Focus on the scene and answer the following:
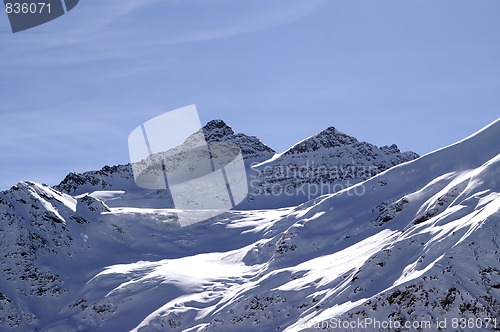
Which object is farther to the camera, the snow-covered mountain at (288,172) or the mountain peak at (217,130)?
the mountain peak at (217,130)

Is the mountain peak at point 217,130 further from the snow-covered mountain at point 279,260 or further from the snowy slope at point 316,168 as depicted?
the snow-covered mountain at point 279,260

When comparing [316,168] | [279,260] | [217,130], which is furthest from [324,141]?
[279,260]

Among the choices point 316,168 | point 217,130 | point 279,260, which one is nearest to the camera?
point 279,260

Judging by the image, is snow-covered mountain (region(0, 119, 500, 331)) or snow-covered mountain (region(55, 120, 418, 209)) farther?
snow-covered mountain (region(55, 120, 418, 209))

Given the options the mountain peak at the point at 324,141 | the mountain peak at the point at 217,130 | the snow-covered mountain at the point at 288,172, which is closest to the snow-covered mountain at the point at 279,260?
the snow-covered mountain at the point at 288,172

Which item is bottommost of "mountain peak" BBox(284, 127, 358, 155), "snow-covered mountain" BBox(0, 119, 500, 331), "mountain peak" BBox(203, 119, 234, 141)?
"snow-covered mountain" BBox(0, 119, 500, 331)

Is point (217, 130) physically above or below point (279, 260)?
above

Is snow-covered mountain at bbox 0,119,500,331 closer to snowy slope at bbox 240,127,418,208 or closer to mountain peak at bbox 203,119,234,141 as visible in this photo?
snowy slope at bbox 240,127,418,208

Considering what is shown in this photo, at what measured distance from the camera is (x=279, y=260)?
66.1 metres

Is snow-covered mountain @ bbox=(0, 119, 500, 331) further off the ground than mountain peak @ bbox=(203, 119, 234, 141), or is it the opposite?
mountain peak @ bbox=(203, 119, 234, 141)

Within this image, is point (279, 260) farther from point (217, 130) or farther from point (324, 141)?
point (217, 130)

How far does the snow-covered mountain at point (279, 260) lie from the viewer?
41.7 meters

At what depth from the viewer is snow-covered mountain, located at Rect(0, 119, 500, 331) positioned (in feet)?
137

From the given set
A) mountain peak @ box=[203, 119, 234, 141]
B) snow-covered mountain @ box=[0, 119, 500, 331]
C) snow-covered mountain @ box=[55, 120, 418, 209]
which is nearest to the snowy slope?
snow-covered mountain @ box=[55, 120, 418, 209]
